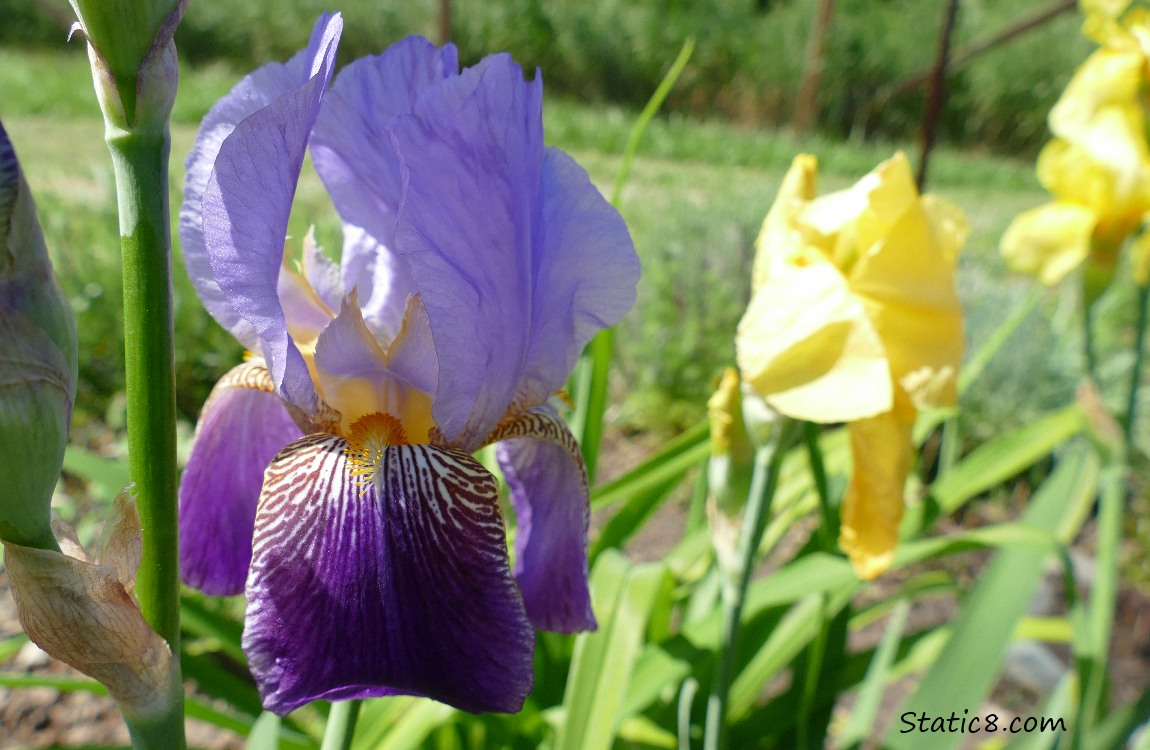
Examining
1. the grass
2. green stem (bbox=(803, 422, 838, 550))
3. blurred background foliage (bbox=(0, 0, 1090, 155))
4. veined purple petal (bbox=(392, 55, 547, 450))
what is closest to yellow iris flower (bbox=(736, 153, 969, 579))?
green stem (bbox=(803, 422, 838, 550))

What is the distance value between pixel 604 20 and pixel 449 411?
8168 mm

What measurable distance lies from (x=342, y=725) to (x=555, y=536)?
0.56 feet

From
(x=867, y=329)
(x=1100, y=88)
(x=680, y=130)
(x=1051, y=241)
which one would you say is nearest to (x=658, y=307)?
(x=1051, y=241)

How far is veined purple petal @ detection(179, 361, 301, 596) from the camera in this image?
549mm

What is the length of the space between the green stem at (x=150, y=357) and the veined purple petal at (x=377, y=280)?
0.76 feet

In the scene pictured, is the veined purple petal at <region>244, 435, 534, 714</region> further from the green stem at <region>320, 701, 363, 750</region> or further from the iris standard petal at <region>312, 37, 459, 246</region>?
the iris standard petal at <region>312, 37, 459, 246</region>

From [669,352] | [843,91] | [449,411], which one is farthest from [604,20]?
[449,411]

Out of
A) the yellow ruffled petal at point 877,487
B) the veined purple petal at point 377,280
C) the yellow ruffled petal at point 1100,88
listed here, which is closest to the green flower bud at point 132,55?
the veined purple petal at point 377,280

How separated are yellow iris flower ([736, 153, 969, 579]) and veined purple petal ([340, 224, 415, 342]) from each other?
30 centimetres

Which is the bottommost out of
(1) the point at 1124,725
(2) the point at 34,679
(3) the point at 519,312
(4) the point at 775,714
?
(4) the point at 775,714

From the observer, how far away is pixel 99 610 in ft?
1.20

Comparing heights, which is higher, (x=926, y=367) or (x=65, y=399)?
(x=65, y=399)

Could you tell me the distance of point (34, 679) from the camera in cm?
84

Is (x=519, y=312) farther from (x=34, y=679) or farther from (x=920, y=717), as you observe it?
(x=920, y=717)
